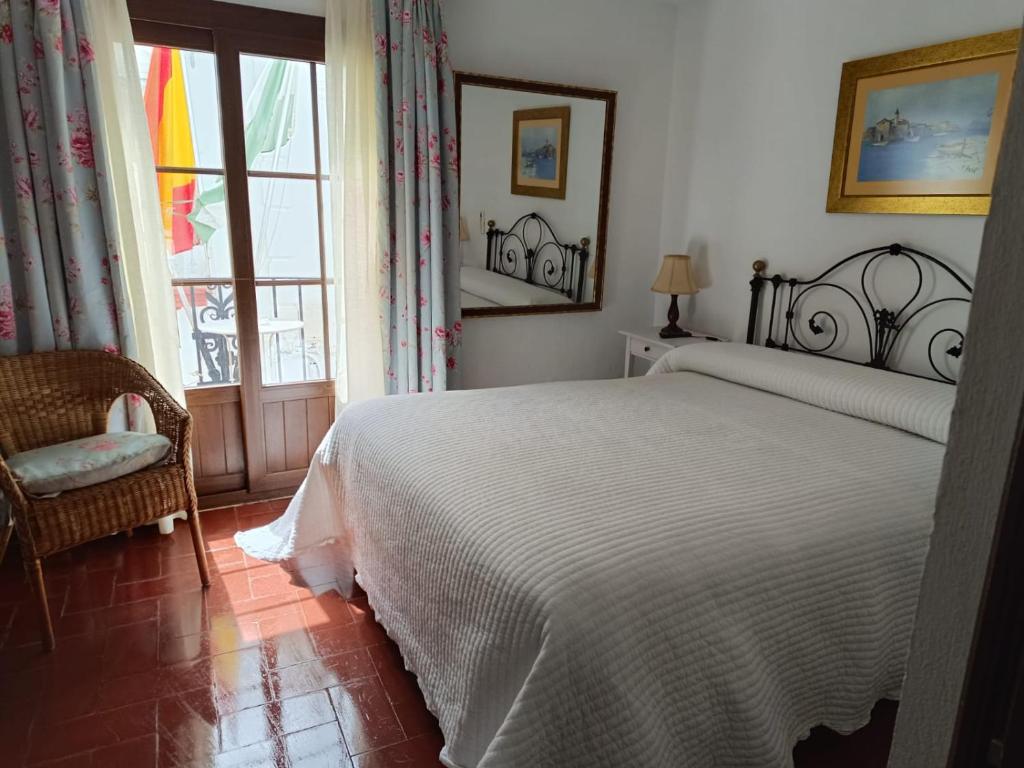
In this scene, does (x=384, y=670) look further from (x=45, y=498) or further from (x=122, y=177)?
(x=122, y=177)

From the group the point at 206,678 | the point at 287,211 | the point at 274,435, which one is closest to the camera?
the point at 206,678

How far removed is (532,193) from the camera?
3.57 metres

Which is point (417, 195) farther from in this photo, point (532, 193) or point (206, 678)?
point (206, 678)

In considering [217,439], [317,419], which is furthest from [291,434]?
[217,439]

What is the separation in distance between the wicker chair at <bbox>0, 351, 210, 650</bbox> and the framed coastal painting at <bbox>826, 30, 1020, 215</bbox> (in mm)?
2793

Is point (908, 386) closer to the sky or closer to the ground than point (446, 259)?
closer to the ground

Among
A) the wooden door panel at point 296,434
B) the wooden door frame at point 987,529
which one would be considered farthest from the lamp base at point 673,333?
the wooden door frame at point 987,529

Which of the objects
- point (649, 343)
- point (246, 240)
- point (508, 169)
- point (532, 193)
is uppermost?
point (508, 169)

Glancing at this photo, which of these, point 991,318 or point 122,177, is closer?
point 991,318

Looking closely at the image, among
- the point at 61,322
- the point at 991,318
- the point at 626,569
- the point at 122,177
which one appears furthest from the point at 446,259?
the point at 991,318

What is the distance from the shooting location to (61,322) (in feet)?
8.52

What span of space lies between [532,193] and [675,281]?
2.83ft

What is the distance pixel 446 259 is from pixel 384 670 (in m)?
1.88

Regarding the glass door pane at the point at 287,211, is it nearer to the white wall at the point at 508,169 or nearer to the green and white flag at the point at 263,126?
the green and white flag at the point at 263,126
